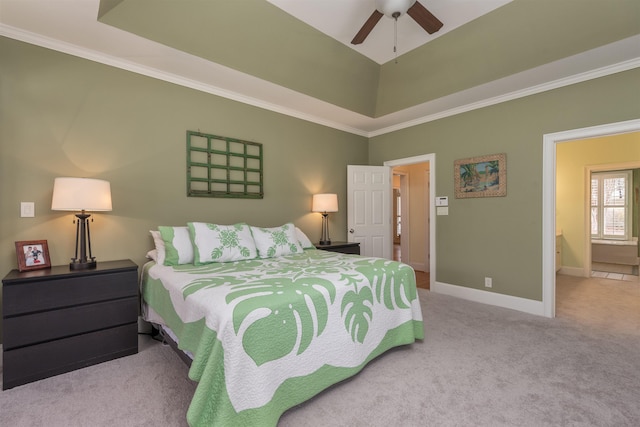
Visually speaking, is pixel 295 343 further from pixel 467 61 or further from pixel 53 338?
pixel 467 61

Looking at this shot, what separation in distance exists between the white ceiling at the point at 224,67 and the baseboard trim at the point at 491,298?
2444 mm

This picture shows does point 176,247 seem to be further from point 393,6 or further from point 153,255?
point 393,6

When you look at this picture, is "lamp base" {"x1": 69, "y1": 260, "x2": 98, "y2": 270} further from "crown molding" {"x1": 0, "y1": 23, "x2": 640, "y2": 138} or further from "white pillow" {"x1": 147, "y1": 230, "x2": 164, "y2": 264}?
"crown molding" {"x1": 0, "y1": 23, "x2": 640, "y2": 138}

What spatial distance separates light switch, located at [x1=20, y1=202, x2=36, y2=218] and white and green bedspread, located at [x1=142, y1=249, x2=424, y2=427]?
3.30ft

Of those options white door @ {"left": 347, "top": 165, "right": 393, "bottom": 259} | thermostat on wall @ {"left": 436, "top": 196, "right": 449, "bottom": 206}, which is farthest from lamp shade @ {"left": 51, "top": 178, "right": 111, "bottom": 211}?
thermostat on wall @ {"left": 436, "top": 196, "right": 449, "bottom": 206}

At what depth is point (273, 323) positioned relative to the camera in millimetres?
1500

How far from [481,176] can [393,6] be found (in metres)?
2.47

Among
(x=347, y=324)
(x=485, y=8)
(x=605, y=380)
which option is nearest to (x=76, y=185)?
(x=347, y=324)

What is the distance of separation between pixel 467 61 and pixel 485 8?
559 millimetres

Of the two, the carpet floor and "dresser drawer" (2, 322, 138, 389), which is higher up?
"dresser drawer" (2, 322, 138, 389)

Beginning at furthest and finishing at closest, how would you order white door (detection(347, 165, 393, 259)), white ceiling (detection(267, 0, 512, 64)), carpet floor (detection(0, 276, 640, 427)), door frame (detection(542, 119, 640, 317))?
white door (detection(347, 165, 393, 259))
door frame (detection(542, 119, 640, 317))
white ceiling (detection(267, 0, 512, 64))
carpet floor (detection(0, 276, 640, 427))

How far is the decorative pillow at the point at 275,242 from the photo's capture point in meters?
3.00

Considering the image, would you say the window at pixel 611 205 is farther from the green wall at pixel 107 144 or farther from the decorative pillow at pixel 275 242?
the green wall at pixel 107 144

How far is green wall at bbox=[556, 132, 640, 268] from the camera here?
15.8 ft
